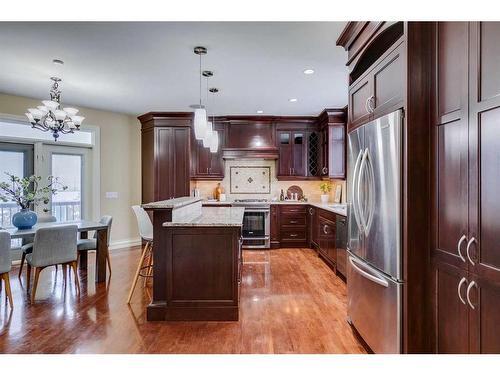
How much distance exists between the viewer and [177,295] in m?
2.69

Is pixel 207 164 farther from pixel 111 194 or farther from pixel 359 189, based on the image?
pixel 359 189

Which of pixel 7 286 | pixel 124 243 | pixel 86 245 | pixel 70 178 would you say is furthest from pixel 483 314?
pixel 70 178

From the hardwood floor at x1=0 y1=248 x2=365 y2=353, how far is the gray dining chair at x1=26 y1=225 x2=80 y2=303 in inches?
15.5

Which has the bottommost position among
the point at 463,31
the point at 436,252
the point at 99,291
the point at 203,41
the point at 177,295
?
the point at 99,291

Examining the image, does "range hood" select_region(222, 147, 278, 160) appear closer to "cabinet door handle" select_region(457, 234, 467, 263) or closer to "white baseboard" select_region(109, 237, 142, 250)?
"white baseboard" select_region(109, 237, 142, 250)

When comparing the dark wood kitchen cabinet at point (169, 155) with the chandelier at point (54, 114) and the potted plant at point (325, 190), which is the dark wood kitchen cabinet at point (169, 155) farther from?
the potted plant at point (325, 190)

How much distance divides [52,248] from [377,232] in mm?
3283

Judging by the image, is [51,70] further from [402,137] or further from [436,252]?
[436,252]

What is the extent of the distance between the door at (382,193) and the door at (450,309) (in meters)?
0.22

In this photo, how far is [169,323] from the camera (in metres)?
2.62

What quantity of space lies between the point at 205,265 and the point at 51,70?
3153 millimetres

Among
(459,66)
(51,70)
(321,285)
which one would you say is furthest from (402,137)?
(51,70)

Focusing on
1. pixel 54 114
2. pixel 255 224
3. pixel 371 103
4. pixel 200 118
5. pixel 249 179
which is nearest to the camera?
pixel 371 103
